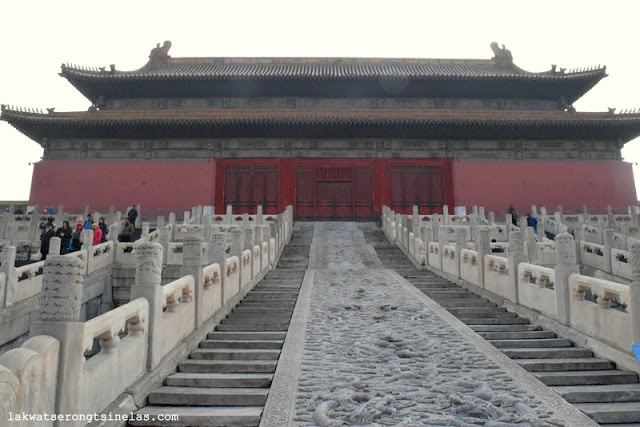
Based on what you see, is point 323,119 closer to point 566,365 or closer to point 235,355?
point 235,355

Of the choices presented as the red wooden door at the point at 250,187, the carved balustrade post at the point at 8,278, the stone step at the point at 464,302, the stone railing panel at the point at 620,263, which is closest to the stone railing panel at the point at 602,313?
the stone step at the point at 464,302

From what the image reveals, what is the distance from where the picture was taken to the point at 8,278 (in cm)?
746

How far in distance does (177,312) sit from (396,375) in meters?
2.41

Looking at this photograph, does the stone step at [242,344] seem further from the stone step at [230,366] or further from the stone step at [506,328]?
the stone step at [506,328]

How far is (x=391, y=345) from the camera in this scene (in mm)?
4828

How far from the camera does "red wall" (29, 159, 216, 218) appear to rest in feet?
65.2

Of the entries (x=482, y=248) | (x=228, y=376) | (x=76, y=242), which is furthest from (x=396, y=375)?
(x=76, y=242)

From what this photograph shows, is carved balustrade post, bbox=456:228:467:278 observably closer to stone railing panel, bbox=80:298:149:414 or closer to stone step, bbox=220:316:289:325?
stone step, bbox=220:316:289:325

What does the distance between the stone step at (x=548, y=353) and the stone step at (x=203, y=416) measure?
9.73 feet

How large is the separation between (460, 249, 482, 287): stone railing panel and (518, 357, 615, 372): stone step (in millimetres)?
3447

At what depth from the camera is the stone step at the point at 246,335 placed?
5332 millimetres

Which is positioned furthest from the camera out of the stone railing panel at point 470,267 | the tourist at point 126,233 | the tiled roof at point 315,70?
the tiled roof at point 315,70

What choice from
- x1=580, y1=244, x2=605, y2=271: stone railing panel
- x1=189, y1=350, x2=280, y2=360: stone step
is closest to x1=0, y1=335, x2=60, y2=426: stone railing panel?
x1=189, y1=350, x2=280, y2=360: stone step

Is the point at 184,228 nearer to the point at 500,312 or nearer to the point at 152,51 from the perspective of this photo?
the point at 500,312
